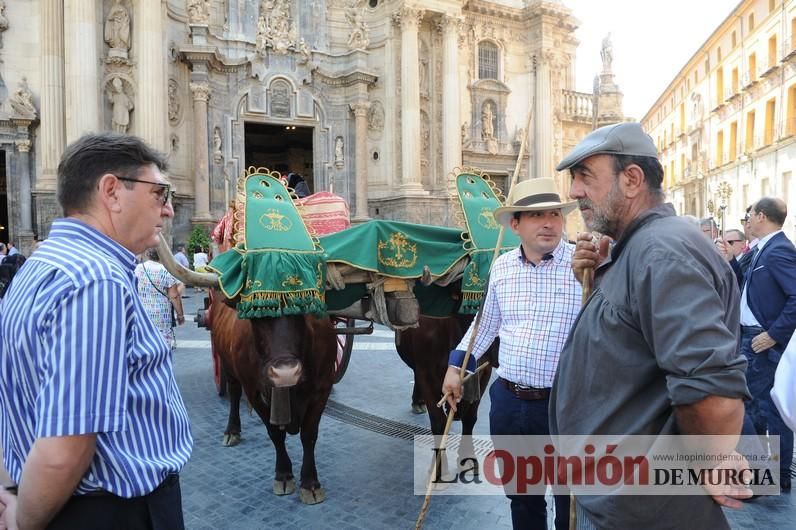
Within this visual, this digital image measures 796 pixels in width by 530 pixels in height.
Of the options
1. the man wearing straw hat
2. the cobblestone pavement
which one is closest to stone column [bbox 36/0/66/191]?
the cobblestone pavement

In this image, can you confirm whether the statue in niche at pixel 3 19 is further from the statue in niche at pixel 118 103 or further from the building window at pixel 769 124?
the building window at pixel 769 124

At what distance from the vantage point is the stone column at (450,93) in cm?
2122

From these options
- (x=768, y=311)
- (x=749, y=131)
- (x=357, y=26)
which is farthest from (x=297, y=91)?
(x=749, y=131)

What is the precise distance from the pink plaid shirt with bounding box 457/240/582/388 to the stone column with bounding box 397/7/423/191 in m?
17.4

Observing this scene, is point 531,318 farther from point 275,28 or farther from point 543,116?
point 543,116

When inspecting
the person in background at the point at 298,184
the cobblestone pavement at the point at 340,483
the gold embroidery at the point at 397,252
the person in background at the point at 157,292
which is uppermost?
the person in background at the point at 298,184

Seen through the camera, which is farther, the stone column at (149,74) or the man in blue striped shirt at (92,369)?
the stone column at (149,74)

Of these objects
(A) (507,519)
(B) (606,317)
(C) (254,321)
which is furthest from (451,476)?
(B) (606,317)

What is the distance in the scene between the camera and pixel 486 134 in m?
24.0

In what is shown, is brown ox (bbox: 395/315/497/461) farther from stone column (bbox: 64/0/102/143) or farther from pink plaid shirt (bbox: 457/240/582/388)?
stone column (bbox: 64/0/102/143)

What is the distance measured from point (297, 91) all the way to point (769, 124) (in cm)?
2988

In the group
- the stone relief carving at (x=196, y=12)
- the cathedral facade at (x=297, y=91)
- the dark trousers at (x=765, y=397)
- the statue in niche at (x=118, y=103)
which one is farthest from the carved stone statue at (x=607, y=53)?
the dark trousers at (x=765, y=397)

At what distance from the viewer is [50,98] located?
15.0 metres

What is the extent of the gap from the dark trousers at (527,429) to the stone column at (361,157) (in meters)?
17.8
